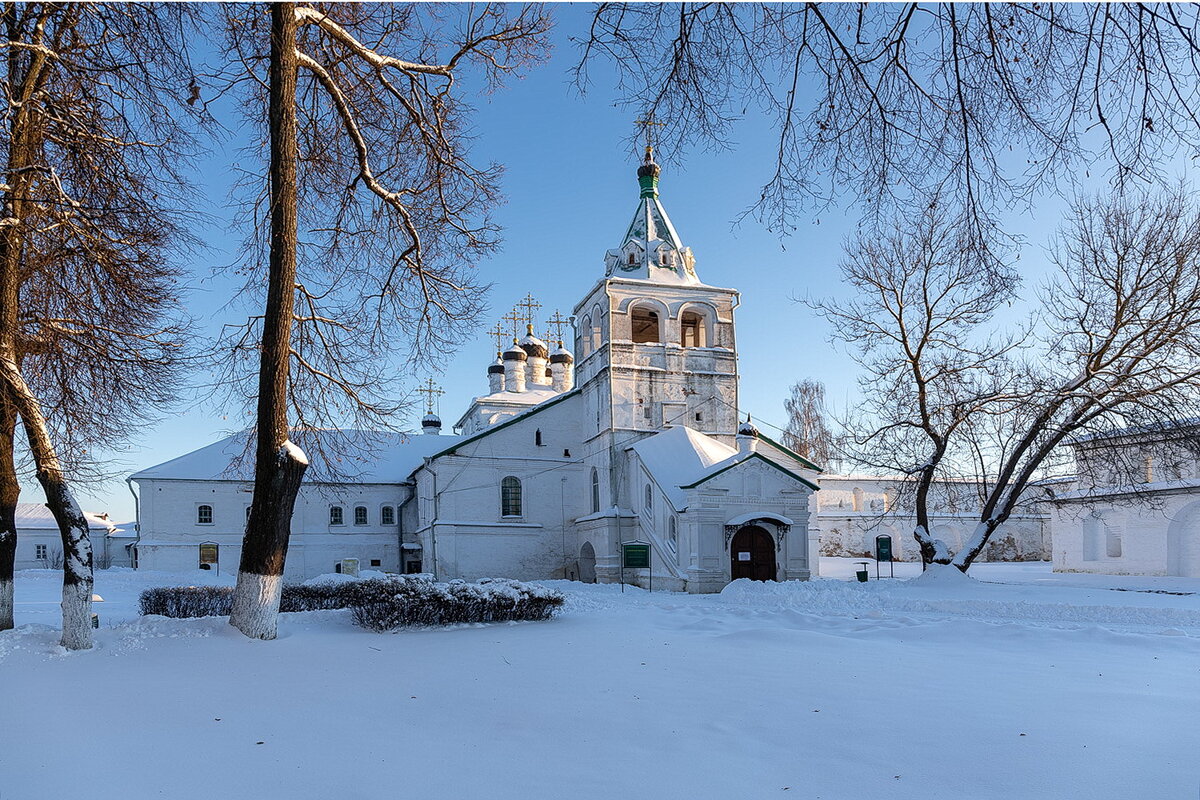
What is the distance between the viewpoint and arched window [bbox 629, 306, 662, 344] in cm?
3123

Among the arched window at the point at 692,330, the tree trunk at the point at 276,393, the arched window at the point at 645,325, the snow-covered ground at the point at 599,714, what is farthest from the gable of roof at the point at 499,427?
the tree trunk at the point at 276,393

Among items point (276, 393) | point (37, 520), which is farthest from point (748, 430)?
point (37, 520)

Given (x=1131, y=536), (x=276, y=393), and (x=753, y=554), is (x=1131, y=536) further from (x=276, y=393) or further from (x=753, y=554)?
(x=276, y=393)

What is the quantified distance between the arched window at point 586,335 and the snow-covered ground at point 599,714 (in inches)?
841

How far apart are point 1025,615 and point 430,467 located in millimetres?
21779

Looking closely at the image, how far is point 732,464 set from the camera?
24641mm

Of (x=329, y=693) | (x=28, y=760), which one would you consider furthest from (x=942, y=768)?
(x=28, y=760)

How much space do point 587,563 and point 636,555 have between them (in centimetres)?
800

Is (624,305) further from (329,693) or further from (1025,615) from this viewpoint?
(329,693)

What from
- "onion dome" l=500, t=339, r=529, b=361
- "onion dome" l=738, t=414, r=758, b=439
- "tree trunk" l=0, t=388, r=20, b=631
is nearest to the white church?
"onion dome" l=738, t=414, r=758, b=439

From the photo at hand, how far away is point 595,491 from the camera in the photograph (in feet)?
102

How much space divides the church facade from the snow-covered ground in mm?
14150

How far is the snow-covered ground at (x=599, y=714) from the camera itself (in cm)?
469

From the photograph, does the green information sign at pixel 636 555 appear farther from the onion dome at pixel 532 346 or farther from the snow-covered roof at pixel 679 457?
the onion dome at pixel 532 346
